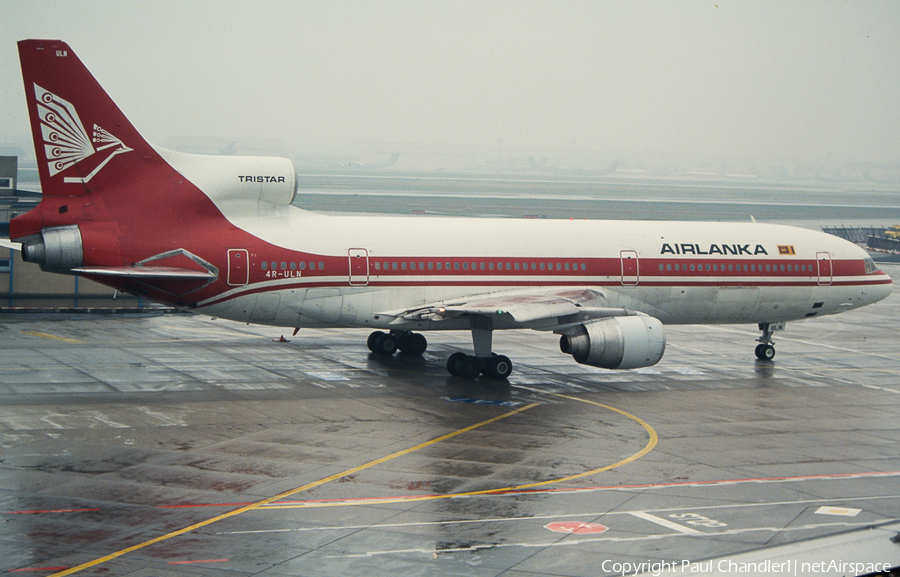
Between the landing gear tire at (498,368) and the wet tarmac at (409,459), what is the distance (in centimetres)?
69

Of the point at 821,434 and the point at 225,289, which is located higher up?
the point at 225,289

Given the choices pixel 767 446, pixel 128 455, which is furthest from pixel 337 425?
pixel 767 446

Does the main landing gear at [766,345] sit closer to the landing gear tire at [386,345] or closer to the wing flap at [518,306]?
the wing flap at [518,306]

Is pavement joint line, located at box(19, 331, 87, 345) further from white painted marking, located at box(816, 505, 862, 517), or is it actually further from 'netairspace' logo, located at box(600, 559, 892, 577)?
'netairspace' logo, located at box(600, 559, 892, 577)

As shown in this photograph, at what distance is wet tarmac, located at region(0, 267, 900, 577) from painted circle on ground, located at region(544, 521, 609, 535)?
0.06 metres

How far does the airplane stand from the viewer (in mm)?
27828

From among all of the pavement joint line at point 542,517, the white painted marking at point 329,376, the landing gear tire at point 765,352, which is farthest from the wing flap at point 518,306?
the pavement joint line at point 542,517

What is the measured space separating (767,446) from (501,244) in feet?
42.3

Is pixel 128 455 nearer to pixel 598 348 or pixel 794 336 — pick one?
pixel 598 348

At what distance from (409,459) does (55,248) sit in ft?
46.1

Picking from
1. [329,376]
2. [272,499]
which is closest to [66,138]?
[329,376]

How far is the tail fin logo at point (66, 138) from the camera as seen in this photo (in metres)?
27.4

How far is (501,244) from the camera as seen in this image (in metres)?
32.8

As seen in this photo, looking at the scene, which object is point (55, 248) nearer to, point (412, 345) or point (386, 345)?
point (386, 345)
